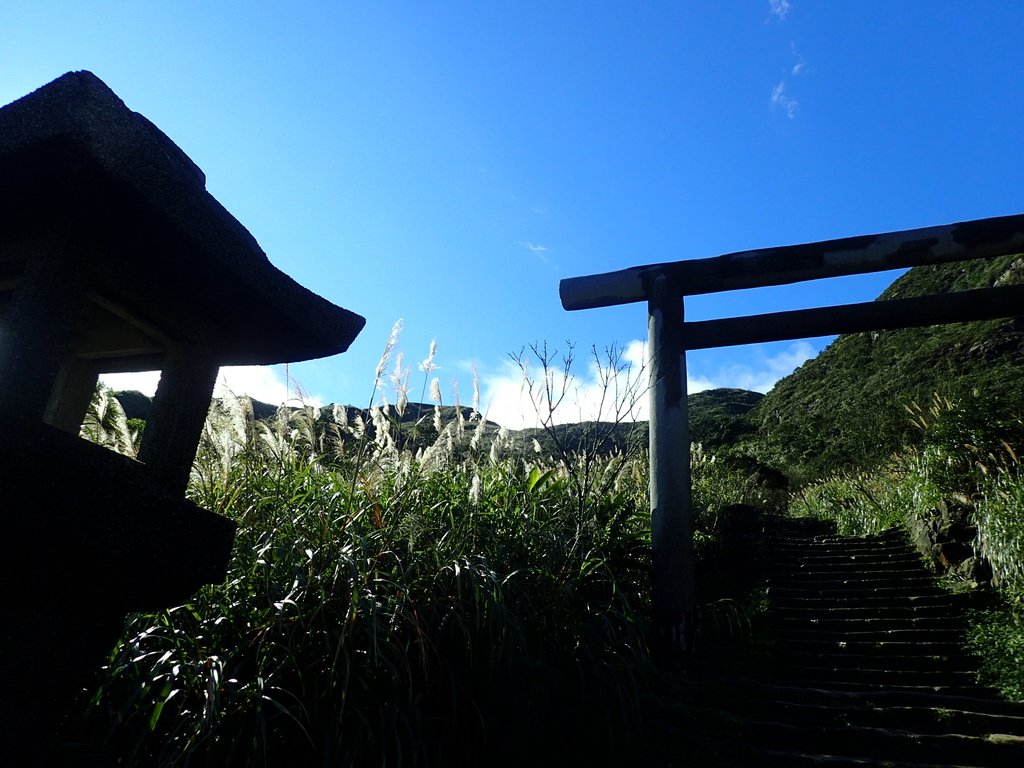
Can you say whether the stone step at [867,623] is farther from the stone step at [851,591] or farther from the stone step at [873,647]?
the stone step at [851,591]

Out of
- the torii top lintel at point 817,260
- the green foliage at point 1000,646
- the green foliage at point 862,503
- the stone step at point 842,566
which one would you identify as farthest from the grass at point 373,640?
the green foliage at point 862,503

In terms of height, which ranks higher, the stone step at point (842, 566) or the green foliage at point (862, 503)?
the green foliage at point (862, 503)

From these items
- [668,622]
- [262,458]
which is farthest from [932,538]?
[262,458]

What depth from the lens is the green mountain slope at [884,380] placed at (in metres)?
16.2

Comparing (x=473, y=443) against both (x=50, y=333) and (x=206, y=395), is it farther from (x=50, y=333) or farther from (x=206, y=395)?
(x=50, y=333)

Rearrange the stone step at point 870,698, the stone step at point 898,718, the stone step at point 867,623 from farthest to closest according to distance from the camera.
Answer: the stone step at point 867,623 < the stone step at point 870,698 < the stone step at point 898,718

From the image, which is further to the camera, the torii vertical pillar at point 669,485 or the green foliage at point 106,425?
the torii vertical pillar at point 669,485

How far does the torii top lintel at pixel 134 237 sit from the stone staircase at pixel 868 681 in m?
2.73

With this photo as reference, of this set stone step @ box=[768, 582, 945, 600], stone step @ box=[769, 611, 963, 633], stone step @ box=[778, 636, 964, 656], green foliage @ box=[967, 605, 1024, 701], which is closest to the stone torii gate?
stone step @ box=[778, 636, 964, 656]

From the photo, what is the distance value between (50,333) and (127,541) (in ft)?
1.57

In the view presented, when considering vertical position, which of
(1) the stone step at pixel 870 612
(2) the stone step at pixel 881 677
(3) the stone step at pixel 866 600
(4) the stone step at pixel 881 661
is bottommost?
(2) the stone step at pixel 881 677

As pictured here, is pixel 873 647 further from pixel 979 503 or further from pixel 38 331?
pixel 38 331

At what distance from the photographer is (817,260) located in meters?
4.50

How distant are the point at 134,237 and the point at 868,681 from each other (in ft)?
15.3
